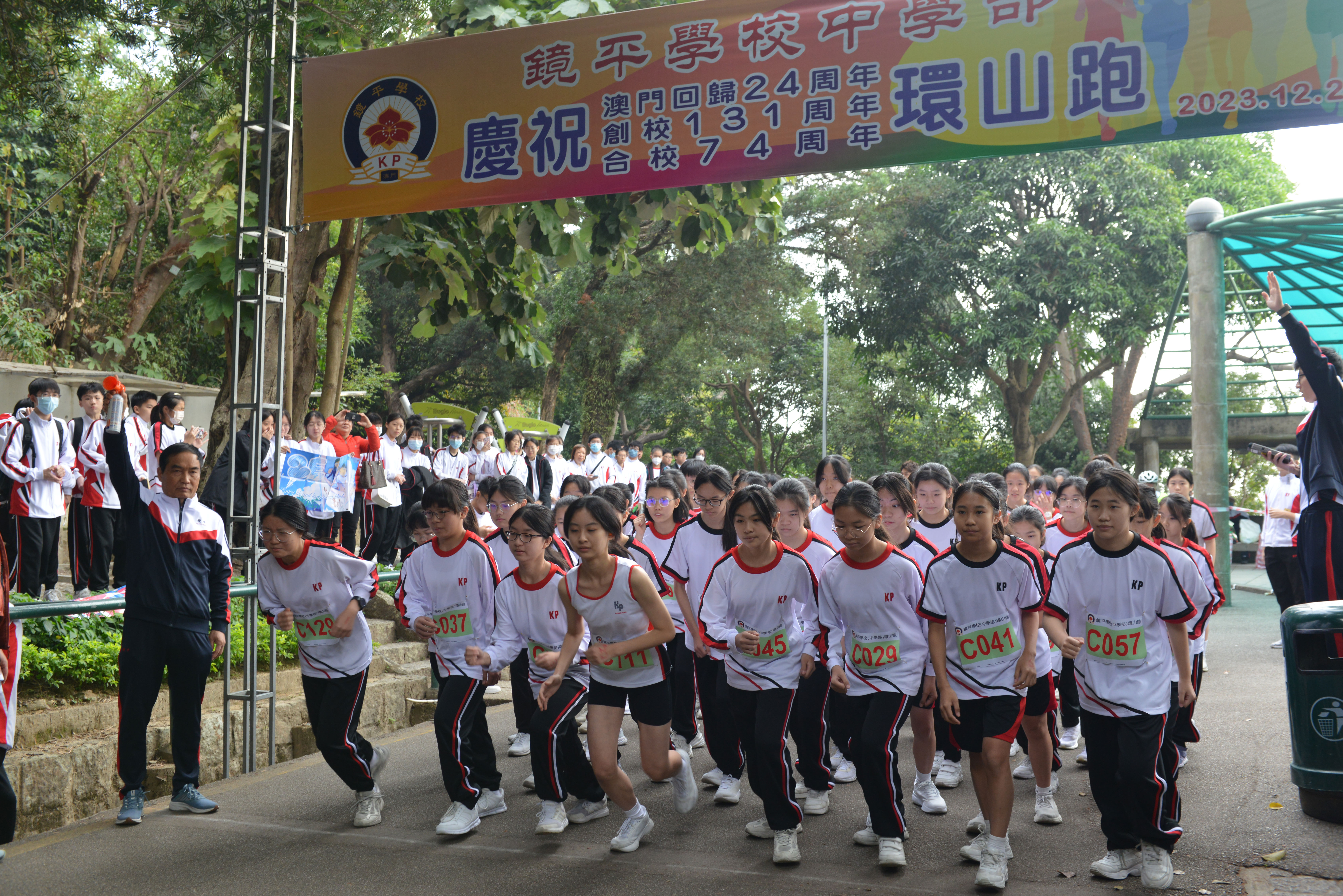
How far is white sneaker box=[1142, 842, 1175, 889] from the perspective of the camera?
436cm

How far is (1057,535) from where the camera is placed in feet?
24.8

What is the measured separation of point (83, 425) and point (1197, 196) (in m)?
22.2

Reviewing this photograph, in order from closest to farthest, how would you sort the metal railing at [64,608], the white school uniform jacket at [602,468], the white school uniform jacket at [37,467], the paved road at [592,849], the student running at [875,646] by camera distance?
1. the paved road at [592,849]
2. the student running at [875,646]
3. the metal railing at [64,608]
4. the white school uniform jacket at [37,467]
5. the white school uniform jacket at [602,468]

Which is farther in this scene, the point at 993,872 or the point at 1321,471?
the point at 1321,471

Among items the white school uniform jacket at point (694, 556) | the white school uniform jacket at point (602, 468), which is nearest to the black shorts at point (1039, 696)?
the white school uniform jacket at point (694, 556)

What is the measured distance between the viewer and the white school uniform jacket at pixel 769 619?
4.95m

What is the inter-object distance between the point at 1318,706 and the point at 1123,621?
4.46ft

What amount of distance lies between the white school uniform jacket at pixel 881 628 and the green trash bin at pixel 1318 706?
1766mm

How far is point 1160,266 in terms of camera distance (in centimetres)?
2302

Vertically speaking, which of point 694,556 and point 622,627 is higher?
point 694,556

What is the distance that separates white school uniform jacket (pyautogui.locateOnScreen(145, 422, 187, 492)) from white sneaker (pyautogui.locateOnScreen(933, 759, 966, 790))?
20.8ft

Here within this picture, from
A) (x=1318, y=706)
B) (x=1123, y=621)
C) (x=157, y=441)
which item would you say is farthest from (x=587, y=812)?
(x=157, y=441)

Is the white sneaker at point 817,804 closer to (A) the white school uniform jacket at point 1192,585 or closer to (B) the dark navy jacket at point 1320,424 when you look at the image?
(A) the white school uniform jacket at point 1192,585

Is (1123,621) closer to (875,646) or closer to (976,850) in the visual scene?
(875,646)
